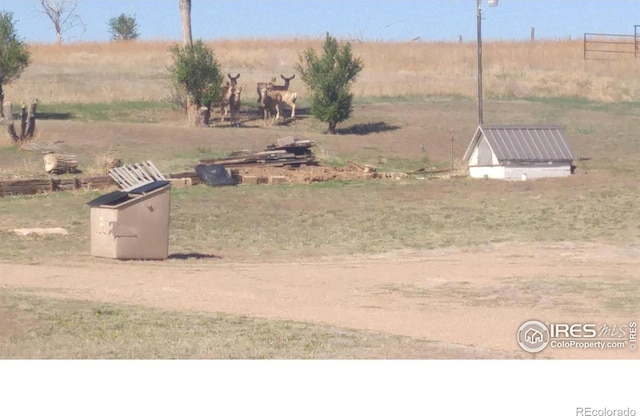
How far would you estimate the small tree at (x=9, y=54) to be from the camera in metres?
39.9

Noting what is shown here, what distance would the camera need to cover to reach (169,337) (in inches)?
457

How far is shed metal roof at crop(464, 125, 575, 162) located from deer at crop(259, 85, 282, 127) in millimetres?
12117

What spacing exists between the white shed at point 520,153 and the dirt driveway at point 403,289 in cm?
964

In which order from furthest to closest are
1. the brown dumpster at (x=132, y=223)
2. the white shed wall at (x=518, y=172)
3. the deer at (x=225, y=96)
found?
1. the deer at (x=225, y=96)
2. the white shed wall at (x=518, y=172)
3. the brown dumpster at (x=132, y=223)

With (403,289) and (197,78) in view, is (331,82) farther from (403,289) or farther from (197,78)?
(403,289)

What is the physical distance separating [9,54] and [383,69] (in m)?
22.2

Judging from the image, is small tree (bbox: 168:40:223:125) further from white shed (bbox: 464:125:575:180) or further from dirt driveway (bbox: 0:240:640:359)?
dirt driveway (bbox: 0:240:640:359)

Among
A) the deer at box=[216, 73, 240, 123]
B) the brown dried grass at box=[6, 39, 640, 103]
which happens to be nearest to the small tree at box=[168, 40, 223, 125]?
the deer at box=[216, 73, 240, 123]

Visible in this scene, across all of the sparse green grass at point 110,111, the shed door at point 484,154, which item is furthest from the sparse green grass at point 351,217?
the sparse green grass at point 110,111

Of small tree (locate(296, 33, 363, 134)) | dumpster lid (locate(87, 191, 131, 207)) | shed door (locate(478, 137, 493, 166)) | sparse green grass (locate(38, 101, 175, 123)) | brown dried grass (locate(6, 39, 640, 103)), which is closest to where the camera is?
dumpster lid (locate(87, 191, 131, 207))

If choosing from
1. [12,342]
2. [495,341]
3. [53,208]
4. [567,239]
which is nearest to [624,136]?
[567,239]

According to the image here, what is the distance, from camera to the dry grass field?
12.0 m

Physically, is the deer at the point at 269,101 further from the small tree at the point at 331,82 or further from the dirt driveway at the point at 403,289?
the dirt driveway at the point at 403,289

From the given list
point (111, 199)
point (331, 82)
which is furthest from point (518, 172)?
point (111, 199)
